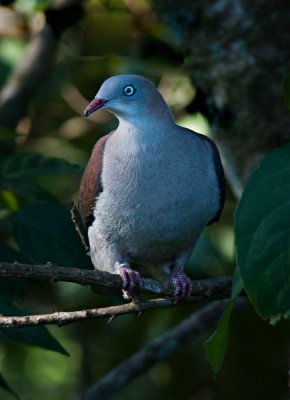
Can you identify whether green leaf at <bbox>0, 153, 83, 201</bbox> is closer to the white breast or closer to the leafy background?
the leafy background

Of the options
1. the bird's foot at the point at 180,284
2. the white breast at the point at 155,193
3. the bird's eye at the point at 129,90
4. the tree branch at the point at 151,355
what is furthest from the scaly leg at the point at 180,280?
the bird's eye at the point at 129,90

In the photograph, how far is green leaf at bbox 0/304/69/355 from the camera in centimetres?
307

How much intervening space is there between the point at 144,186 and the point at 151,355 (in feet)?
3.16

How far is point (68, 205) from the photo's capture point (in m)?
4.25

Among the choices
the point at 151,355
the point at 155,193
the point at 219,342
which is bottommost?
the point at 151,355

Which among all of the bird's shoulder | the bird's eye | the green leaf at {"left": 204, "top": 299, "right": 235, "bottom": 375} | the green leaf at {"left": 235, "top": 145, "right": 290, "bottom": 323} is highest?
the green leaf at {"left": 235, "top": 145, "right": 290, "bottom": 323}

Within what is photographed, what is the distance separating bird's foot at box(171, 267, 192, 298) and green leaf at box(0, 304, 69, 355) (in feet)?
1.46

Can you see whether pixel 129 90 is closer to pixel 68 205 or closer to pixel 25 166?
pixel 25 166

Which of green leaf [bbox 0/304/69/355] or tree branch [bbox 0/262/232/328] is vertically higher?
tree branch [bbox 0/262/232/328]

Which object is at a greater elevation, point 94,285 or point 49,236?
point 94,285

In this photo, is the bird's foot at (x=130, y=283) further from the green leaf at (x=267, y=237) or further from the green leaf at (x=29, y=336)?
the green leaf at (x=267, y=237)

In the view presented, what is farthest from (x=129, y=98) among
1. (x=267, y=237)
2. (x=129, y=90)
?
(x=267, y=237)

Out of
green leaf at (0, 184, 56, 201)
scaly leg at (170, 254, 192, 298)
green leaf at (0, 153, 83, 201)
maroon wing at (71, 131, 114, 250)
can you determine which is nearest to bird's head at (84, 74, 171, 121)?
maroon wing at (71, 131, 114, 250)

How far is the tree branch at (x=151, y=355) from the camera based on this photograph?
166 inches
